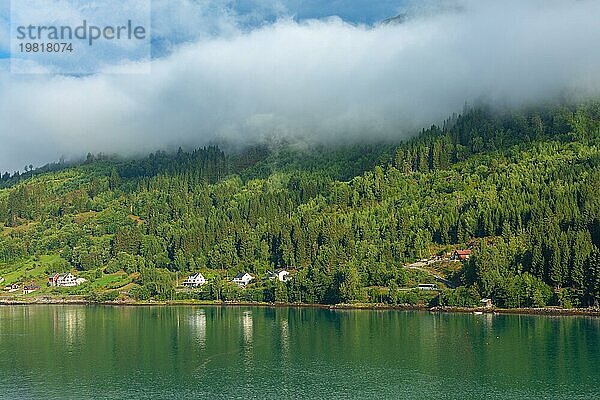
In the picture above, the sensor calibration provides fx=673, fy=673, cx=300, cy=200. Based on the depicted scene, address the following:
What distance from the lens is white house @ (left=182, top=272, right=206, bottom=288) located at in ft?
523

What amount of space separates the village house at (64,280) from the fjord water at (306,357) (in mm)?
52285

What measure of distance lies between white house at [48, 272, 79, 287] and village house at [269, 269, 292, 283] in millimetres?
50003

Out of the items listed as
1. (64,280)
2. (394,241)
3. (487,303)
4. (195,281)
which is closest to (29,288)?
(64,280)

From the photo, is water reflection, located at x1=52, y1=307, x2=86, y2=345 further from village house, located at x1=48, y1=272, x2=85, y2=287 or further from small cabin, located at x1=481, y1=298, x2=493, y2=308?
small cabin, located at x1=481, y1=298, x2=493, y2=308

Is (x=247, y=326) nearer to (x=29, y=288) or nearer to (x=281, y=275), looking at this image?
(x=281, y=275)

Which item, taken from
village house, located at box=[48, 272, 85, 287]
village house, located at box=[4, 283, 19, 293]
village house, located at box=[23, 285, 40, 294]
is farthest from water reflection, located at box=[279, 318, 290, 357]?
village house, located at box=[4, 283, 19, 293]

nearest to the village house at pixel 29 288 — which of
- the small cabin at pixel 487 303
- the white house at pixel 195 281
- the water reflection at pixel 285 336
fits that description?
the white house at pixel 195 281

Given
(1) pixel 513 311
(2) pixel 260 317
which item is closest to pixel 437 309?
(1) pixel 513 311

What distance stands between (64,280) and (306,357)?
110 m

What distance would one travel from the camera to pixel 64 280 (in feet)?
554

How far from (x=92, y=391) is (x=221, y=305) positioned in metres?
80.6

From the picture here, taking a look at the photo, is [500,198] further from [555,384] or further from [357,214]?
[555,384]

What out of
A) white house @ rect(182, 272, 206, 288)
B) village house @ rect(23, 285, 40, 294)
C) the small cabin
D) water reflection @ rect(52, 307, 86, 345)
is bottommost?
water reflection @ rect(52, 307, 86, 345)

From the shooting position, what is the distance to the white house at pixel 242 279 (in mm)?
155250
